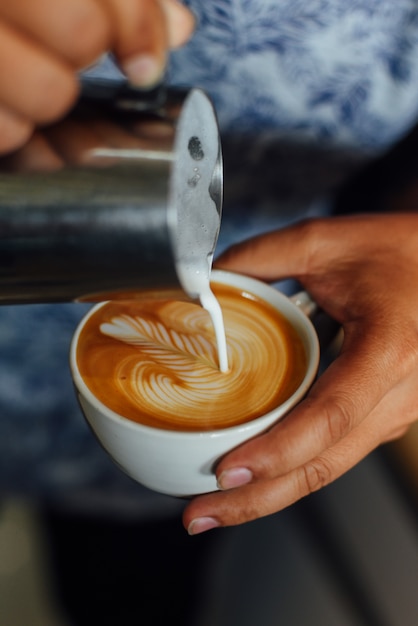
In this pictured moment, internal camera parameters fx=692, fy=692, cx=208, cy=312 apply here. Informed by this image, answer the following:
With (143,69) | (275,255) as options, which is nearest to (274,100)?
(275,255)

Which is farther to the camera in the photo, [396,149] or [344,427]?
[396,149]

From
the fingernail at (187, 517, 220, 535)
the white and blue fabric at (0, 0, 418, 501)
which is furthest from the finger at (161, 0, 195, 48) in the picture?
the fingernail at (187, 517, 220, 535)

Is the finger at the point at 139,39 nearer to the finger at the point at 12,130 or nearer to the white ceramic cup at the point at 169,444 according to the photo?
the finger at the point at 12,130

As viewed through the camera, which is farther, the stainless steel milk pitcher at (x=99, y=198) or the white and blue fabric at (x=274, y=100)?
the white and blue fabric at (x=274, y=100)

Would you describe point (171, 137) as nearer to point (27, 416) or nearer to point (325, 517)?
point (27, 416)

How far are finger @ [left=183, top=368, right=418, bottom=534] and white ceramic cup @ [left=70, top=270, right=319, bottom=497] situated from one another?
0.02 m

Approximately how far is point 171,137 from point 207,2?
0.45 m

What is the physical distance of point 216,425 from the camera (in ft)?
2.16

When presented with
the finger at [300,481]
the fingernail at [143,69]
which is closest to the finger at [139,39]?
the fingernail at [143,69]

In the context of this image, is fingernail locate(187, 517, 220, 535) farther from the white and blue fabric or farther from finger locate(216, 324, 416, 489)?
the white and blue fabric

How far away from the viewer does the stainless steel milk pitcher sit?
478 mm

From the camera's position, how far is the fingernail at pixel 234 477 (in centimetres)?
61

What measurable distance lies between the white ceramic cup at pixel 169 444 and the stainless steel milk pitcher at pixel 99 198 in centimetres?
14

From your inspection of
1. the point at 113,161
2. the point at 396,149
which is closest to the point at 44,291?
the point at 113,161
